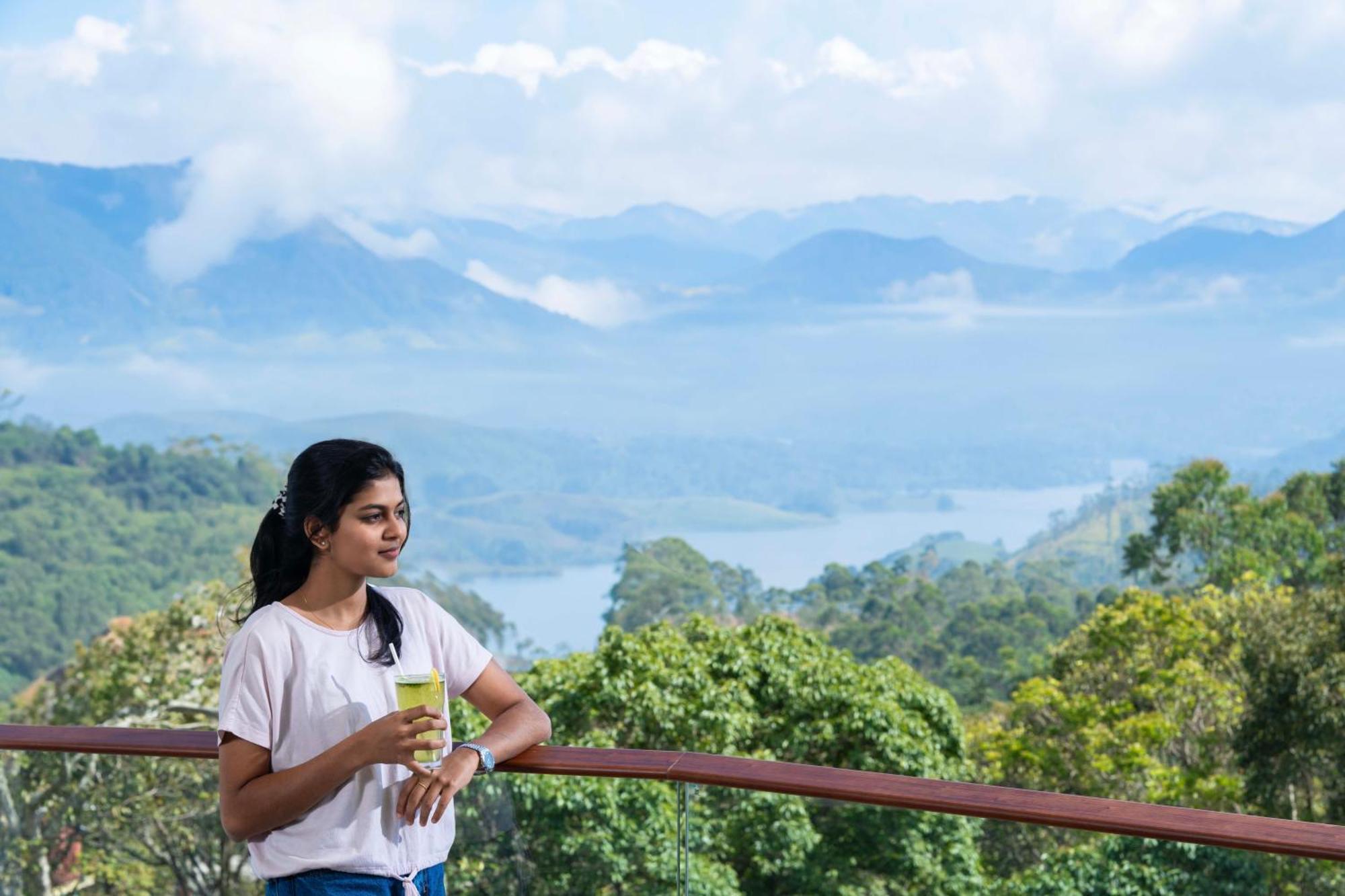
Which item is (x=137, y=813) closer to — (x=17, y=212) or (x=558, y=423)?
(x=558, y=423)

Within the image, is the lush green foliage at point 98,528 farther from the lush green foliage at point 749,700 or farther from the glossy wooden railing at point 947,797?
the glossy wooden railing at point 947,797

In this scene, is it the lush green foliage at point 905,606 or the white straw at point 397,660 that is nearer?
the white straw at point 397,660

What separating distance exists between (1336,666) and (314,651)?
413 inches

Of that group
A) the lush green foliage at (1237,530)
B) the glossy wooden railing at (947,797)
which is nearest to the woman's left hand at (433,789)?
the glossy wooden railing at (947,797)

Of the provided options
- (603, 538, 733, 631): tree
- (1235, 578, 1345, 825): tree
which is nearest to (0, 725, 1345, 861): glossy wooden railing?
(1235, 578, 1345, 825): tree

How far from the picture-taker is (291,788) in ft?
5.04

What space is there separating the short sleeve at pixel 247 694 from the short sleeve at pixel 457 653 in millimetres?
234

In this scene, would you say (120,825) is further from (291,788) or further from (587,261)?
(587,261)

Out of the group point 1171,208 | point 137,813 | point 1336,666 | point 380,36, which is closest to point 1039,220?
point 1171,208

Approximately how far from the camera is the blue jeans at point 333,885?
161 centimetres

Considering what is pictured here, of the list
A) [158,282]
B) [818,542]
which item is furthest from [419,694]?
[158,282]

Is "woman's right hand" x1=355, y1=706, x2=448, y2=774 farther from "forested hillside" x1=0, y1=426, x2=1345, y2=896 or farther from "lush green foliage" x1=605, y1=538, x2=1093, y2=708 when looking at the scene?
"lush green foliage" x1=605, y1=538, x2=1093, y2=708

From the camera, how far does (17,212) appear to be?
8475cm

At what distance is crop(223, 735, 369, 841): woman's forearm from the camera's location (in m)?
1.52
